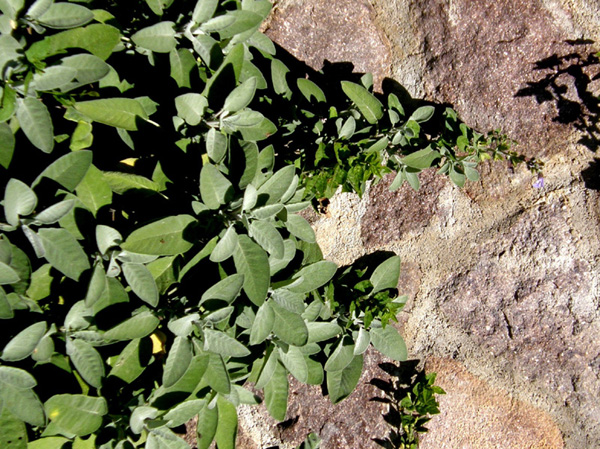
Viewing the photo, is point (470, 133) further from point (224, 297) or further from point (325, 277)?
point (224, 297)

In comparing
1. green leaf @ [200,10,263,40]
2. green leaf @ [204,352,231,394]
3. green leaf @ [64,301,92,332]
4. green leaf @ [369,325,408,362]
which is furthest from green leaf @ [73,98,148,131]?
green leaf @ [369,325,408,362]

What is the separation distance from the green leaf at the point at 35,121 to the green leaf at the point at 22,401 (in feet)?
2.00

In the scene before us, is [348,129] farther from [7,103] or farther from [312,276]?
[7,103]

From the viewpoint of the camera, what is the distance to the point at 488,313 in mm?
2207

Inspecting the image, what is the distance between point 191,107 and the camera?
1473mm

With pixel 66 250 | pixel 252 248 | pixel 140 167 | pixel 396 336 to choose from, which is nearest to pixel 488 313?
pixel 396 336

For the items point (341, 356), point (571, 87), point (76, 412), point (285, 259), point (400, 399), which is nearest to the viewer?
point (76, 412)

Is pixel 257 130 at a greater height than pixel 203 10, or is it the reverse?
pixel 203 10

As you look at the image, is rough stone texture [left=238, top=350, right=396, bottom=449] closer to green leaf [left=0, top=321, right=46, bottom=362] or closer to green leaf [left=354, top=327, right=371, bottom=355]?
green leaf [left=354, top=327, right=371, bottom=355]

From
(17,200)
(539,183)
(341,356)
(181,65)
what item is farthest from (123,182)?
(539,183)

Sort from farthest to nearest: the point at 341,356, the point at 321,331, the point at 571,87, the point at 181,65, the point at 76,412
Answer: the point at 571,87 < the point at 341,356 < the point at 321,331 < the point at 181,65 < the point at 76,412

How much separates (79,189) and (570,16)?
2.09 meters

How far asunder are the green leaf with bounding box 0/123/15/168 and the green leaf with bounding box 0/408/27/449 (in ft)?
2.30

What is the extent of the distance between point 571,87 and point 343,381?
1.61 meters
